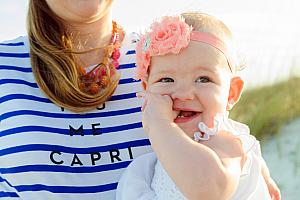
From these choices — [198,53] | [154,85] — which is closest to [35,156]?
[154,85]

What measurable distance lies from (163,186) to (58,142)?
582 millimetres

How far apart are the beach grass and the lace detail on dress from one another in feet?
13.3

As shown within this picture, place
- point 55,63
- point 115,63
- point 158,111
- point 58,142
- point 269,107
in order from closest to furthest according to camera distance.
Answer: point 158,111 < point 58,142 < point 55,63 < point 115,63 < point 269,107

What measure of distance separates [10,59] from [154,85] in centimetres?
80

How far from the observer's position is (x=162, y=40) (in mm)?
2473

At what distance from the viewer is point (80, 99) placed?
290cm

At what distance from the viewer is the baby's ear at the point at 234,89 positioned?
2543mm

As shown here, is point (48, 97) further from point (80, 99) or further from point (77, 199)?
point (77, 199)

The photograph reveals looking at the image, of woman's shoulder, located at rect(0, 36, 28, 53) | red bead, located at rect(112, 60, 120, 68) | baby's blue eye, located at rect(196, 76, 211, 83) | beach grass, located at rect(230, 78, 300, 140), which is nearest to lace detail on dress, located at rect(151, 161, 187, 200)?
baby's blue eye, located at rect(196, 76, 211, 83)

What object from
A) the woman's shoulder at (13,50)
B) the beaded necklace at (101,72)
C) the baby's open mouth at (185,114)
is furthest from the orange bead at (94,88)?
the baby's open mouth at (185,114)

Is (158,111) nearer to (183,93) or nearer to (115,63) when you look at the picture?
(183,93)

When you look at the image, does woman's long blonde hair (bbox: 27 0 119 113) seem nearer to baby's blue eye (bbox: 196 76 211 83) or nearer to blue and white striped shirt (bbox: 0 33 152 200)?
blue and white striped shirt (bbox: 0 33 152 200)

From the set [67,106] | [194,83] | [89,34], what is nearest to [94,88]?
[67,106]

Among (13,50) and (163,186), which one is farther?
(13,50)
